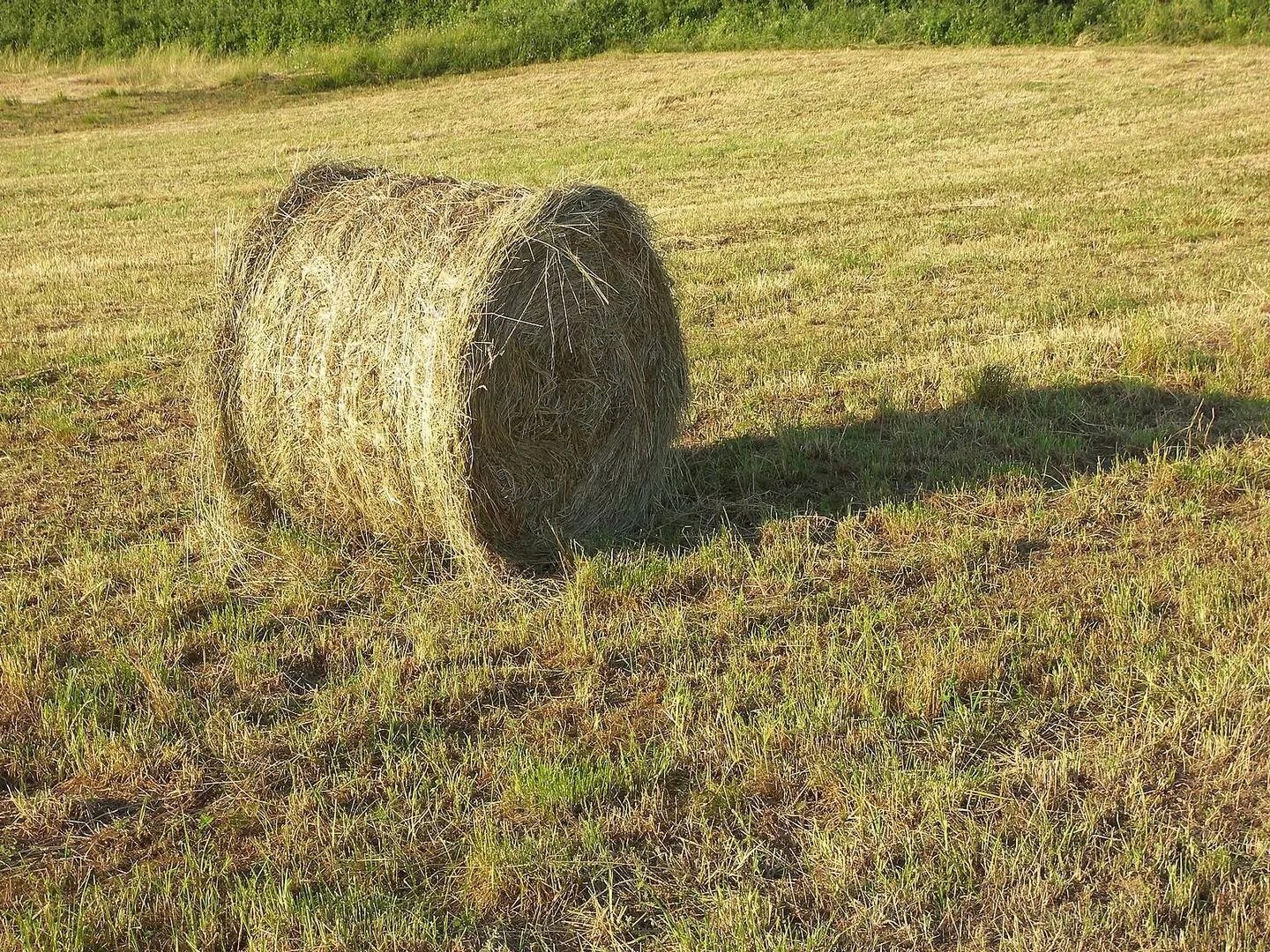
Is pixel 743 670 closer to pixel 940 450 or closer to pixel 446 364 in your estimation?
pixel 446 364

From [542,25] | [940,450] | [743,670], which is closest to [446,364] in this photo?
[743,670]

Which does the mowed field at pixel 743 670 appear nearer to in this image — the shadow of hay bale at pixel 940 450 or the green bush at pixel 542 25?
the shadow of hay bale at pixel 940 450

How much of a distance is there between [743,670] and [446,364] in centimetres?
174

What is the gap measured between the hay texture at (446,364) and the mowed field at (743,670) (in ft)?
0.86

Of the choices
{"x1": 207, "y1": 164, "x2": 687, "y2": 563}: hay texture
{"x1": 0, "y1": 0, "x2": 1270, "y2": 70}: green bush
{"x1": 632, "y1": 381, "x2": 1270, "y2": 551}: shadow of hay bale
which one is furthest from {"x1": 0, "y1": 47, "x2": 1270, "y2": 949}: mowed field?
{"x1": 0, "y1": 0, "x2": 1270, "y2": 70}: green bush

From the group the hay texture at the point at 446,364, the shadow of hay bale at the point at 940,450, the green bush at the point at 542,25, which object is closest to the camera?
the hay texture at the point at 446,364

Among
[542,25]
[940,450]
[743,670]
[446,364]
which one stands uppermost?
[542,25]

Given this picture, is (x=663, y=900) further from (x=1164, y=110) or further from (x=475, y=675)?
(x=1164, y=110)

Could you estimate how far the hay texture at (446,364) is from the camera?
5.23m

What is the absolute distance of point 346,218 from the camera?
18.5ft

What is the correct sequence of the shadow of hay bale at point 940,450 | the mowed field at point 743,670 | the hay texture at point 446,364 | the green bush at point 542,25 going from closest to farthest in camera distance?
the mowed field at point 743,670, the hay texture at point 446,364, the shadow of hay bale at point 940,450, the green bush at point 542,25

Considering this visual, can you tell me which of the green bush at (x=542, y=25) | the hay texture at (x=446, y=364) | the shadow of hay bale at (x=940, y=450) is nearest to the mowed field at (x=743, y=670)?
the shadow of hay bale at (x=940, y=450)

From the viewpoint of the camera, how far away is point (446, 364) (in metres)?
5.11

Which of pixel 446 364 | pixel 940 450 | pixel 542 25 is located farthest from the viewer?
pixel 542 25
